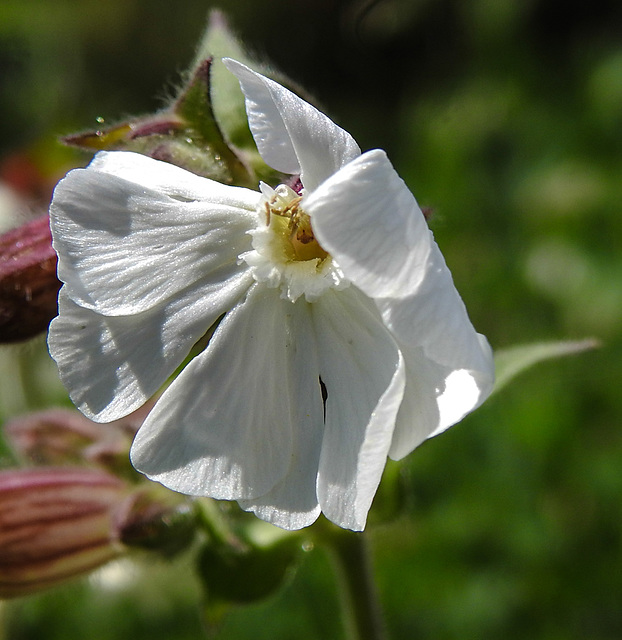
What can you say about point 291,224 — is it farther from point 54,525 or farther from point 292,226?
point 54,525

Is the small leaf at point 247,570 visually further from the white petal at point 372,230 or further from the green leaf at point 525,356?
the white petal at point 372,230

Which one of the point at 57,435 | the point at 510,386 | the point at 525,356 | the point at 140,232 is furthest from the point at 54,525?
the point at 510,386

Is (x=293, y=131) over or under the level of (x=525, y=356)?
over

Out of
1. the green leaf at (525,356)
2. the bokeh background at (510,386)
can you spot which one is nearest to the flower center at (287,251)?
the bokeh background at (510,386)

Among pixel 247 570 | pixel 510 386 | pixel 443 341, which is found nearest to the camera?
pixel 443 341

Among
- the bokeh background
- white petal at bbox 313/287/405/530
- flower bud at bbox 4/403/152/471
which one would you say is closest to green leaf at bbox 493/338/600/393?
the bokeh background

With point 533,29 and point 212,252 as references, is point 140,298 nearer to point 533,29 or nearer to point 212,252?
point 212,252
